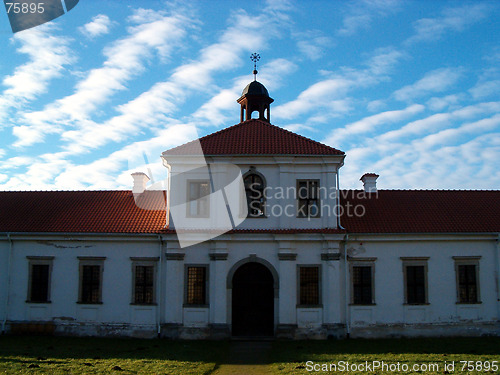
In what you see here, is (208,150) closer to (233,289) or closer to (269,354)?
(233,289)

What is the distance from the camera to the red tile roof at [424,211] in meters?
21.9

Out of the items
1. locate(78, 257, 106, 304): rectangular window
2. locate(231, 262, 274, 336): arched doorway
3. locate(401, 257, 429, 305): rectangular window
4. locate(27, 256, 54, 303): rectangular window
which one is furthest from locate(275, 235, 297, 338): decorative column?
locate(27, 256, 54, 303): rectangular window

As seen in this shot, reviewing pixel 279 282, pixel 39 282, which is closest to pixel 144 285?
pixel 39 282

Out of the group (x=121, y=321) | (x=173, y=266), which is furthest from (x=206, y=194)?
(x=121, y=321)

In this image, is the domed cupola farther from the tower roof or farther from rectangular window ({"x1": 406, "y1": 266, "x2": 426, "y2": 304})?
rectangular window ({"x1": 406, "y1": 266, "x2": 426, "y2": 304})

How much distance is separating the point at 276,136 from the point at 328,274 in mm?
6505

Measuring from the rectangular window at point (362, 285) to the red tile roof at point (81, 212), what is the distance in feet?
28.9

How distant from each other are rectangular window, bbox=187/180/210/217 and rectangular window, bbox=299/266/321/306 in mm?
4819

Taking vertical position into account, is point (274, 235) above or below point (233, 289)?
above

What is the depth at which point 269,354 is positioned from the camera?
17.5 m

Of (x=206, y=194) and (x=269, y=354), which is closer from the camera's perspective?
(x=269, y=354)

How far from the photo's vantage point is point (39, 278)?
21.8 meters

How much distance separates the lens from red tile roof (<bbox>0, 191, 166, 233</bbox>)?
2197cm

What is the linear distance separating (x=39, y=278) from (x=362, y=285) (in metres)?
14.2
